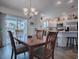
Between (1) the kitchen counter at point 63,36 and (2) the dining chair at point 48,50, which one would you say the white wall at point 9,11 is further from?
(2) the dining chair at point 48,50

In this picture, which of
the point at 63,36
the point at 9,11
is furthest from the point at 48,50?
the point at 9,11

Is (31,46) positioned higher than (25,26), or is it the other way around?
(25,26)

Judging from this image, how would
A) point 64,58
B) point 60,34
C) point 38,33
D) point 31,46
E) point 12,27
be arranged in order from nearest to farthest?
point 31,46
point 64,58
point 38,33
point 60,34
point 12,27

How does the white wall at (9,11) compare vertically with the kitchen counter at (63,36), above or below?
above

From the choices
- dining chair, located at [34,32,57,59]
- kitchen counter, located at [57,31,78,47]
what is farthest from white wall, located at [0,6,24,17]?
dining chair, located at [34,32,57,59]

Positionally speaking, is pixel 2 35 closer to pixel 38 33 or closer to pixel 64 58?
pixel 38 33

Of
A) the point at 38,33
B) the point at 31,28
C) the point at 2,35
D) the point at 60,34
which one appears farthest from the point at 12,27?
the point at 60,34

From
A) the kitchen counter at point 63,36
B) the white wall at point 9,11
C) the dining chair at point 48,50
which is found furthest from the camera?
the white wall at point 9,11

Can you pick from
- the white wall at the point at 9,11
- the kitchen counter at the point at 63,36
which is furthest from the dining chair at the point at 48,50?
the white wall at the point at 9,11

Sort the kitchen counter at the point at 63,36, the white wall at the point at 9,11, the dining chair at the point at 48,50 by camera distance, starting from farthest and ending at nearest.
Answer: the white wall at the point at 9,11
the kitchen counter at the point at 63,36
the dining chair at the point at 48,50

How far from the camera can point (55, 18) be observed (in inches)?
311

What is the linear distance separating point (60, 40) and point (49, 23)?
12.7ft

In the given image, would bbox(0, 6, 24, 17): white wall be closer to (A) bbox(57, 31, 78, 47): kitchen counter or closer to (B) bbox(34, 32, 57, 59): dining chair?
(A) bbox(57, 31, 78, 47): kitchen counter

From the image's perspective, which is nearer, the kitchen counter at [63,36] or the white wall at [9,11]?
the kitchen counter at [63,36]
